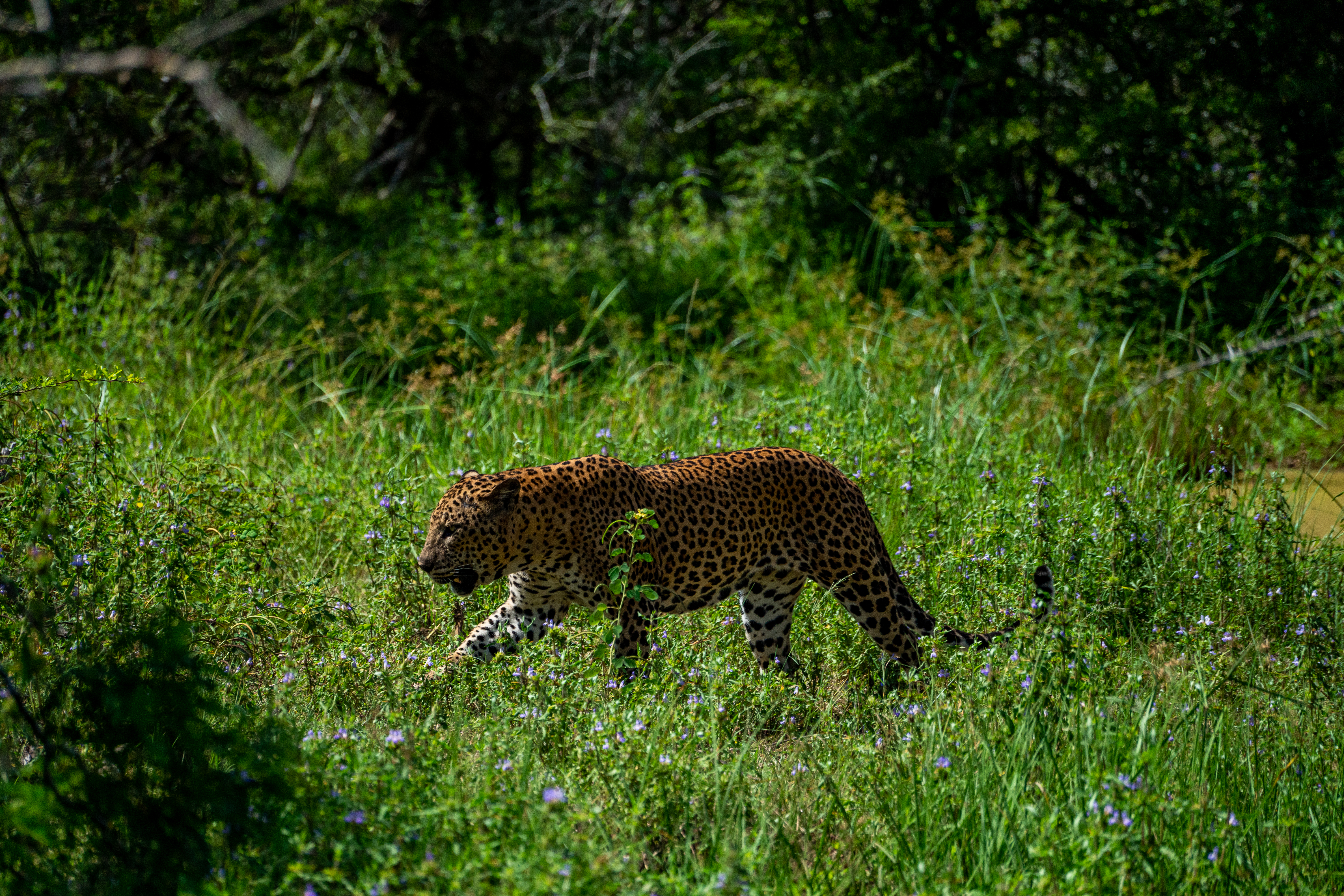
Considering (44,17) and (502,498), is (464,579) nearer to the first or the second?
(502,498)

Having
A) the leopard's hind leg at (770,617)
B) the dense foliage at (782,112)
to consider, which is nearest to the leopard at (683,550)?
the leopard's hind leg at (770,617)

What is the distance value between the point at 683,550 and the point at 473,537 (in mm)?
721

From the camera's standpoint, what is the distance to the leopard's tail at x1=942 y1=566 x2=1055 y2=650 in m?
4.24

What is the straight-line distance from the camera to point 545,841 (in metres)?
2.73

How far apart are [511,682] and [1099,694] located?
178 centimetres

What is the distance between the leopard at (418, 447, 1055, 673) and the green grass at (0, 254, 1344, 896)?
6.7 inches

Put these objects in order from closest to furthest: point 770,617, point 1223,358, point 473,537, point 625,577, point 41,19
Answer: point 41,19 < point 625,577 < point 473,537 < point 770,617 < point 1223,358

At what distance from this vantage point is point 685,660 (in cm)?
425

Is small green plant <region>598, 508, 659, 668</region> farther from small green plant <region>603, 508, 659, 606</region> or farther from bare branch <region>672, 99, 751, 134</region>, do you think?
bare branch <region>672, 99, 751, 134</region>

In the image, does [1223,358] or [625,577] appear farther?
[1223,358]

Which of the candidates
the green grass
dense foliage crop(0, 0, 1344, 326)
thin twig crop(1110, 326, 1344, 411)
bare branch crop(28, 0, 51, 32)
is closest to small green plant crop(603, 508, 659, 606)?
the green grass

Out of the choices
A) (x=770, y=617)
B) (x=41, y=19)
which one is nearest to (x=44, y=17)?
(x=41, y=19)

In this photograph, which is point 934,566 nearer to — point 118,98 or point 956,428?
point 956,428

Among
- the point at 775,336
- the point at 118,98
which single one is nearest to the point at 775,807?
the point at 775,336
